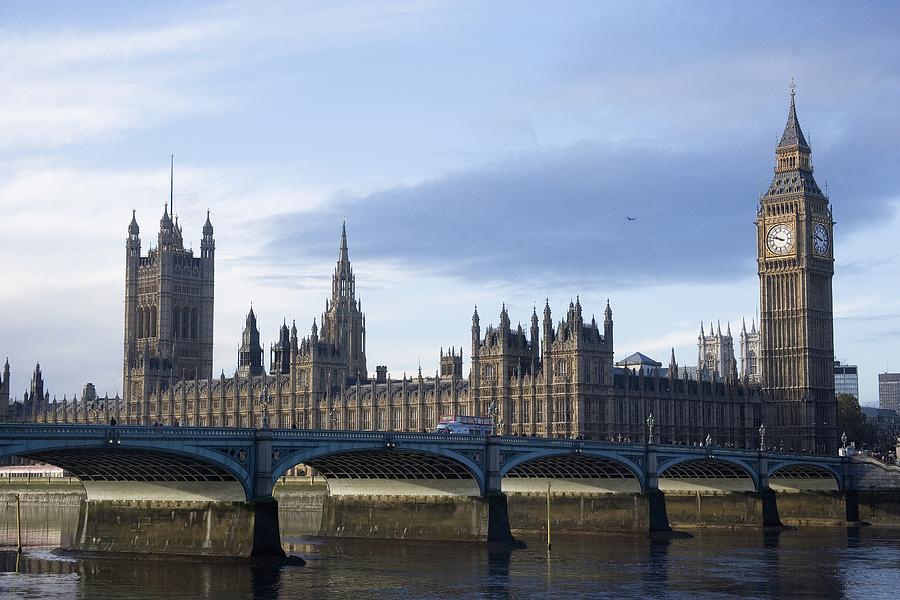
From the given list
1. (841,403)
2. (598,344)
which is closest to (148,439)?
(598,344)

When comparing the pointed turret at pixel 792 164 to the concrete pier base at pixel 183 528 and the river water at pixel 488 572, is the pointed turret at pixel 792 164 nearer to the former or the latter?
the river water at pixel 488 572

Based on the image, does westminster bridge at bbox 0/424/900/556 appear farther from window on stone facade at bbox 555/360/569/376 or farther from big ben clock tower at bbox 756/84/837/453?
big ben clock tower at bbox 756/84/837/453

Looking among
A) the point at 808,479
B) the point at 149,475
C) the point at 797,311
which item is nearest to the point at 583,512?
the point at 808,479

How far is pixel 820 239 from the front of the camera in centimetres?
16350

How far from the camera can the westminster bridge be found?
75.8 metres

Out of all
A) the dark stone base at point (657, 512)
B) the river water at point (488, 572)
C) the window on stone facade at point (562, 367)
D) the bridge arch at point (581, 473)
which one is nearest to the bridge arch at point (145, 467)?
the river water at point (488, 572)

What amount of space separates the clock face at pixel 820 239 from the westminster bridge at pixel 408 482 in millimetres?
39728

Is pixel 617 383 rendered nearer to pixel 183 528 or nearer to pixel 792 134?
pixel 792 134

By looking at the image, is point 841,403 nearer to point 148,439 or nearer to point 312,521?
point 312,521

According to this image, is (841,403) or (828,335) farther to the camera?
(841,403)

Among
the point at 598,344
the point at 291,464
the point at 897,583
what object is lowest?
the point at 897,583

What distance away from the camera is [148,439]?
71.4 meters

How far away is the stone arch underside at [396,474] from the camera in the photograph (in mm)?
89750

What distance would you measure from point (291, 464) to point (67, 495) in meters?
78.4
